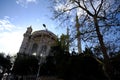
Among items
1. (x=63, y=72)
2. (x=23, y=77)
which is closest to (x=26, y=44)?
(x=23, y=77)

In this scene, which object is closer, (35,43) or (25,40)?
(25,40)

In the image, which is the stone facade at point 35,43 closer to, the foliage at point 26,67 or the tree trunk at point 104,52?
the foliage at point 26,67

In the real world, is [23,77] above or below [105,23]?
below

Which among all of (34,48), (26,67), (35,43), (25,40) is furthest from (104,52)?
(35,43)

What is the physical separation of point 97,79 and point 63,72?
17.3 ft

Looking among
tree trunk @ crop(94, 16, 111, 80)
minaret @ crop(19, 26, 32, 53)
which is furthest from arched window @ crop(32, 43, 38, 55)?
tree trunk @ crop(94, 16, 111, 80)

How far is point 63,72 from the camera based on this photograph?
24.4 m

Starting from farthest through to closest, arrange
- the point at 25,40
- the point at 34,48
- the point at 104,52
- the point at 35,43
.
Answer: the point at 35,43 < the point at 34,48 < the point at 25,40 < the point at 104,52

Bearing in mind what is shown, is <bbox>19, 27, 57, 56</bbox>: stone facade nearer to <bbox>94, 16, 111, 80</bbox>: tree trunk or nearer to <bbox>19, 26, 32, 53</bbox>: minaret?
<bbox>19, 26, 32, 53</bbox>: minaret

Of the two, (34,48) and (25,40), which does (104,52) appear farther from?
(34,48)

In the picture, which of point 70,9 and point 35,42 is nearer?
point 70,9

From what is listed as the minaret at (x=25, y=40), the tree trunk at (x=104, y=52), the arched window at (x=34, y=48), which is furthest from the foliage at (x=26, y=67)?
the tree trunk at (x=104, y=52)

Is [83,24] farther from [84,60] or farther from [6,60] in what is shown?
[6,60]

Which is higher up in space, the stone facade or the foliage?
the stone facade
